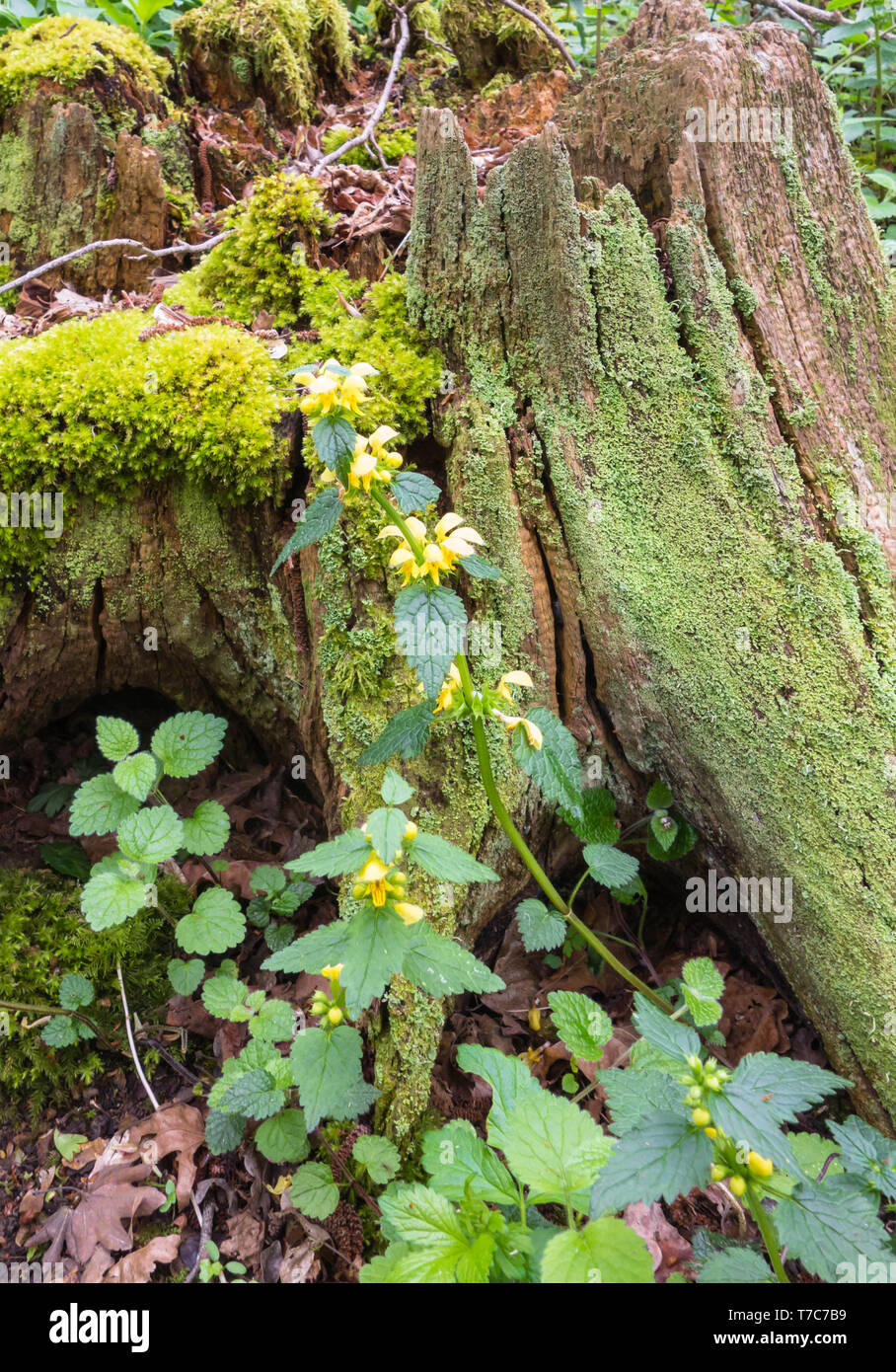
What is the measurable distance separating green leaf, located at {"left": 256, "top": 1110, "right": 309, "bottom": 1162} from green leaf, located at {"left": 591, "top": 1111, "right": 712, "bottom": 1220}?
1.08m

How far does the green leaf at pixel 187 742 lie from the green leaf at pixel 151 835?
17 cm

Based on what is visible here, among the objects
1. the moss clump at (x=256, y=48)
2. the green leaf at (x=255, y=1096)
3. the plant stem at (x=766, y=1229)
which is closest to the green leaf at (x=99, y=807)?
the green leaf at (x=255, y=1096)

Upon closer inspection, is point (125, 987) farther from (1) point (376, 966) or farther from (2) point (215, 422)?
(2) point (215, 422)

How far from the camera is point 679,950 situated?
2.79m

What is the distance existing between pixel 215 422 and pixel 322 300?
73 cm

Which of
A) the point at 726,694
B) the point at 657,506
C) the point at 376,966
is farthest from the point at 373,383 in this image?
the point at 376,966

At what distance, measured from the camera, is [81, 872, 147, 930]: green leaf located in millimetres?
2244

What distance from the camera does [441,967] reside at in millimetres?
1688

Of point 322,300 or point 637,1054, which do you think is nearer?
point 637,1054

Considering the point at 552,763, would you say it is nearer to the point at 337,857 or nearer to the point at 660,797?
the point at 337,857

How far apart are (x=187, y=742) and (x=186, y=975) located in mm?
787

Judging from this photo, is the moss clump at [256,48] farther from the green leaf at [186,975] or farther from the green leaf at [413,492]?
the green leaf at [186,975]

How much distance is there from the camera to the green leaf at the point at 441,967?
166 centimetres

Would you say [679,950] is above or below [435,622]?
below
